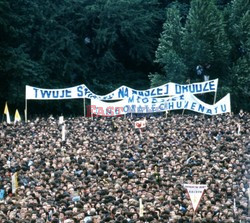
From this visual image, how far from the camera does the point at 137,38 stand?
183 ft

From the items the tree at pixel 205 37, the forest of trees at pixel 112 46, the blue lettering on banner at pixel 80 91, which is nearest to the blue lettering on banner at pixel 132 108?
the blue lettering on banner at pixel 80 91

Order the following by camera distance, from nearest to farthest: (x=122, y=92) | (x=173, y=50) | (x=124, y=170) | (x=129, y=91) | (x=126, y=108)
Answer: (x=124, y=170)
(x=126, y=108)
(x=129, y=91)
(x=122, y=92)
(x=173, y=50)

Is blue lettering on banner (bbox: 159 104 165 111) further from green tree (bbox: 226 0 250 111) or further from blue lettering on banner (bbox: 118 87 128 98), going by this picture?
green tree (bbox: 226 0 250 111)

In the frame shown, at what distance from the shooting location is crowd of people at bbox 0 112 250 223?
64.3 feet

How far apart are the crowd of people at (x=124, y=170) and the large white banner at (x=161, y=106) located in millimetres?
663

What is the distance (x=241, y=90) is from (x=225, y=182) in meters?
28.8

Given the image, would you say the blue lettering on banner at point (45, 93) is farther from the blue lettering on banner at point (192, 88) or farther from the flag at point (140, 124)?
the flag at point (140, 124)

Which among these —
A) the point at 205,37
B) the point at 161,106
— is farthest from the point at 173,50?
the point at 161,106

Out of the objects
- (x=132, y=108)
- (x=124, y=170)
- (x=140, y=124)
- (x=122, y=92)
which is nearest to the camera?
(x=124, y=170)

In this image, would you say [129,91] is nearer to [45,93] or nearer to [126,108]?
[126,108]

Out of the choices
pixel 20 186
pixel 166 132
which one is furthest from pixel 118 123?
pixel 20 186

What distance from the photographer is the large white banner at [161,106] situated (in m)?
36.9

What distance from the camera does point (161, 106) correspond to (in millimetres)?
37969

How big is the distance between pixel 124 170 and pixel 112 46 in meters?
31.9
